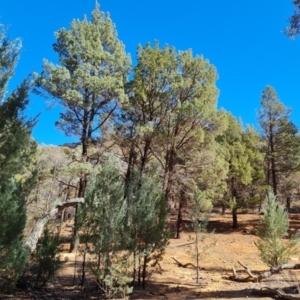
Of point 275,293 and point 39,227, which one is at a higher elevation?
point 39,227

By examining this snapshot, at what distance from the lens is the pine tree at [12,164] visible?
601cm

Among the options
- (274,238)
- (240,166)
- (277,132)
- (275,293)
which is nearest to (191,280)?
(274,238)

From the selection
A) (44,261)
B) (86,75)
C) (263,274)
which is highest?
(86,75)

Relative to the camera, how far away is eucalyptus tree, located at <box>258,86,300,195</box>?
23.3 m

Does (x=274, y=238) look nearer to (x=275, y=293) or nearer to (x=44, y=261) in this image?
(x=275, y=293)

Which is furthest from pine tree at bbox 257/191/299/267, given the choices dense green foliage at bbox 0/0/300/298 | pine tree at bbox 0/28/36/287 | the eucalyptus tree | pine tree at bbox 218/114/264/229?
the eucalyptus tree

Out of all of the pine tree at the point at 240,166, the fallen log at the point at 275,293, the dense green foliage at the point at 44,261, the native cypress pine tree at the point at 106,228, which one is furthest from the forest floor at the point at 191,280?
the pine tree at the point at 240,166

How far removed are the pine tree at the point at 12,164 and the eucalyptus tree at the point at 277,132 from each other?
20510 millimetres

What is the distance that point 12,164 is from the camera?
655 cm

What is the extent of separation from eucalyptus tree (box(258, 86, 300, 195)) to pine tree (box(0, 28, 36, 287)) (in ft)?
67.3

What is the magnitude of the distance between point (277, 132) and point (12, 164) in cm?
2214

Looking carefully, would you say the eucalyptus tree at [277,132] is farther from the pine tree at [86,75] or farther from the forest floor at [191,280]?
the pine tree at [86,75]

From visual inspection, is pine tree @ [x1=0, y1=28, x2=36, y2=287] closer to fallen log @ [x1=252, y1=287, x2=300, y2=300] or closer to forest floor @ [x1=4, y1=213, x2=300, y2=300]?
forest floor @ [x1=4, y1=213, x2=300, y2=300]

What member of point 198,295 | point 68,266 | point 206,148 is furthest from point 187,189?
point 198,295
